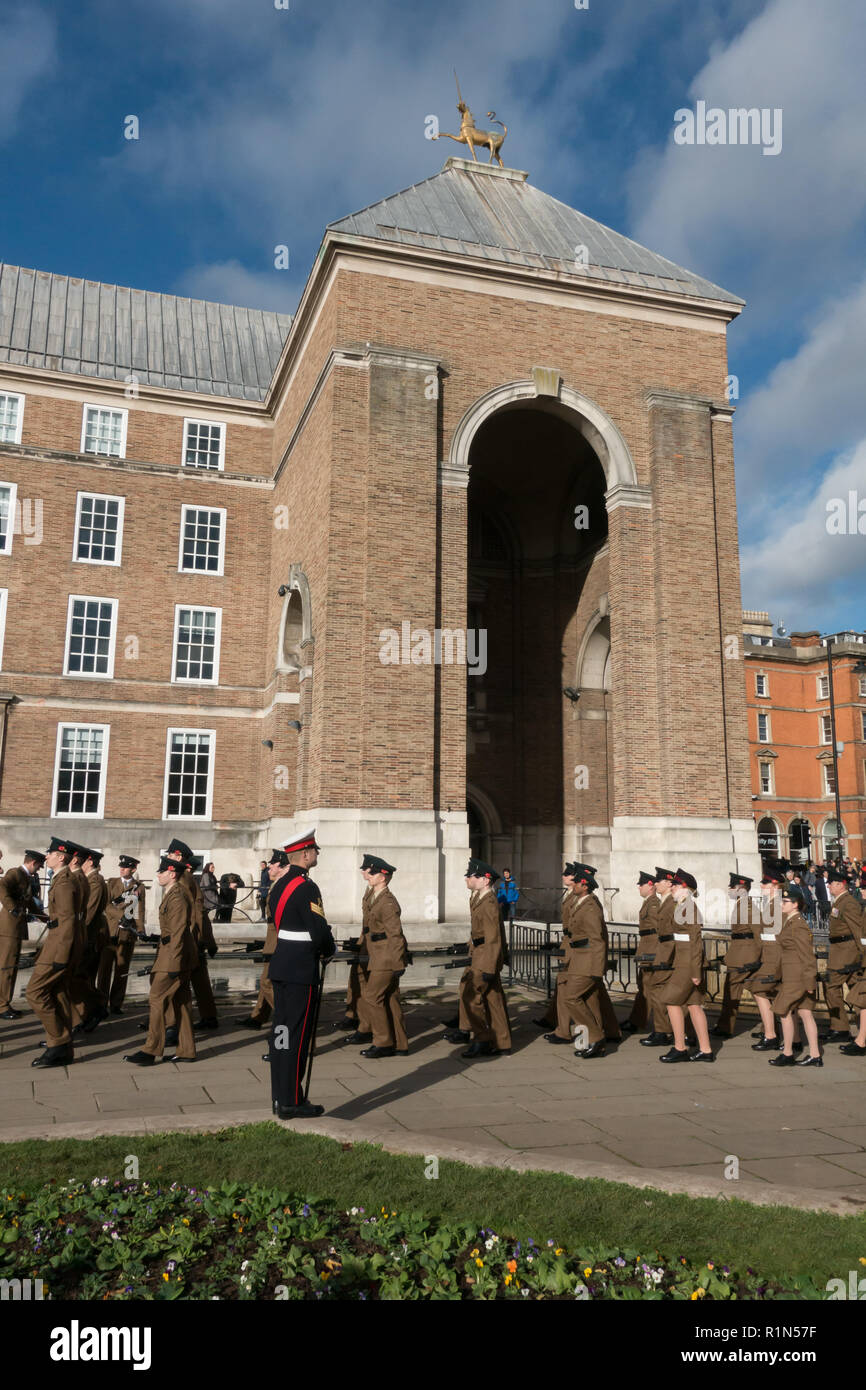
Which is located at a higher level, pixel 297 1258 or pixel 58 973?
pixel 58 973

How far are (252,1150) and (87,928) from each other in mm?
5582

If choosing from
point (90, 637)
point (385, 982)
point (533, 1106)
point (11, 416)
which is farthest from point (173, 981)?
point (11, 416)

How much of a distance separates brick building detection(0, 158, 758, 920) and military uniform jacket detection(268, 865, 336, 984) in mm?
9536

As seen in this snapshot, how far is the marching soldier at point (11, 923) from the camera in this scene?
11.3m

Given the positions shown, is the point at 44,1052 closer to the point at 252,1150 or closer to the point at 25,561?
the point at 252,1150

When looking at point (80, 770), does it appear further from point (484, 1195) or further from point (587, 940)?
point (484, 1195)

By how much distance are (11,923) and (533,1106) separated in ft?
21.9

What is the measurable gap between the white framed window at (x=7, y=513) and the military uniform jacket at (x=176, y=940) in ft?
59.5

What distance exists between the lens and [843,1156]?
21.3 feet

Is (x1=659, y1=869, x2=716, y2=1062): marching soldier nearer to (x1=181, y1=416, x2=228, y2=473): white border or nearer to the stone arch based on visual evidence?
the stone arch

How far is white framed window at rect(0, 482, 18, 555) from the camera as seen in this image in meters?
24.7

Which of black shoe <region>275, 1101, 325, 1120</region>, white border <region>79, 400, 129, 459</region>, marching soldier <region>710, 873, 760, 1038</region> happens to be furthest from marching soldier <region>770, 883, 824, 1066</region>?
white border <region>79, 400, 129, 459</region>

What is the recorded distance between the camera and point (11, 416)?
1003 inches

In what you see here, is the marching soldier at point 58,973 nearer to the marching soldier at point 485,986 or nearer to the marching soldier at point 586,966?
the marching soldier at point 485,986
